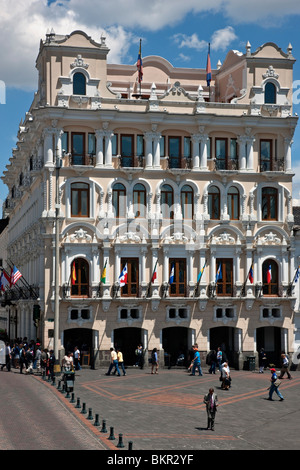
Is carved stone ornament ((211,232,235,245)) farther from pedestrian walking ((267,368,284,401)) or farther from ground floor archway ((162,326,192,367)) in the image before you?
pedestrian walking ((267,368,284,401))

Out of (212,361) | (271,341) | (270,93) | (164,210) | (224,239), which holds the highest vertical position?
(270,93)

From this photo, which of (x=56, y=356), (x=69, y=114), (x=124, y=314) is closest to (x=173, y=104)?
(x=69, y=114)

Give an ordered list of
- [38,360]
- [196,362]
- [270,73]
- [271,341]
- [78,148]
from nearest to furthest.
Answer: [196,362] < [38,360] < [78,148] < [270,73] < [271,341]

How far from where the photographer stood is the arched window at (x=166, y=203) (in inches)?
2175

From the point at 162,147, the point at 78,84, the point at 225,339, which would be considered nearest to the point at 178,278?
the point at 225,339

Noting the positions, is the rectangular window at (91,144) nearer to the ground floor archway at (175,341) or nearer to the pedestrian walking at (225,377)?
the ground floor archway at (175,341)

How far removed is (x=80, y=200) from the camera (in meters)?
54.0

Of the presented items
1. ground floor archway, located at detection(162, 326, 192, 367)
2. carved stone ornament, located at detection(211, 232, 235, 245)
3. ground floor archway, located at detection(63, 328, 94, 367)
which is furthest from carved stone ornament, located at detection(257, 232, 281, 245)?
ground floor archway, located at detection(63, 328, 94, 367)

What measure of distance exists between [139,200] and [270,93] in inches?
510

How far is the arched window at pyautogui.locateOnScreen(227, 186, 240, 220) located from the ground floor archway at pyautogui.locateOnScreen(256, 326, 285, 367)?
8.66 metres

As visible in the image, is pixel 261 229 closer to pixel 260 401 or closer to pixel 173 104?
pixel 173 104

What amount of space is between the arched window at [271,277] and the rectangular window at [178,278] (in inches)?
237

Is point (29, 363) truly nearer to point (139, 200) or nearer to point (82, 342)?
point (82, 342)

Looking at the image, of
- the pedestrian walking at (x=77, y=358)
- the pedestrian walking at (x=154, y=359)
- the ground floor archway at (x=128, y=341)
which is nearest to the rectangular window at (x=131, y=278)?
the ground floor archway at (x=128, y=341)
